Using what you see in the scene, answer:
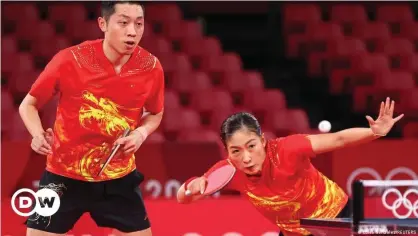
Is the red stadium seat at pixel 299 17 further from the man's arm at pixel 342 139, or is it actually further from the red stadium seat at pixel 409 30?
the man's arm at pixel 342 139

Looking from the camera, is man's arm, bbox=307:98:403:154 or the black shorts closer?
man's arm, bbox=307:98:403:154

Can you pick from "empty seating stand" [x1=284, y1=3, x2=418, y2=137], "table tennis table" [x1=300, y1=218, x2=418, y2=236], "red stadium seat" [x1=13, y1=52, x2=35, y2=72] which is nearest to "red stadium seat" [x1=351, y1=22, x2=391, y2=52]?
"empty seating stand" [x1=284, y1=3, x2=418, y2=137]

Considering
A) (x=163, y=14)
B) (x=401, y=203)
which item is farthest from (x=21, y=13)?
(x=401, y=203)

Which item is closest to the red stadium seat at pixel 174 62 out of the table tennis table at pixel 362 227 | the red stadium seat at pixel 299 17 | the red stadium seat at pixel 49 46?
the red stadium seat at pixel 49 46

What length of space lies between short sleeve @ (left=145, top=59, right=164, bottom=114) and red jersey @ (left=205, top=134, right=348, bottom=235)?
1.72 feet

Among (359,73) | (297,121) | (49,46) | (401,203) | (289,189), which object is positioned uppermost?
(49,46)

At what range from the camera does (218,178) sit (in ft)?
15.5

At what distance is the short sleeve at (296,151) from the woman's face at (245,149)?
6.1 inches

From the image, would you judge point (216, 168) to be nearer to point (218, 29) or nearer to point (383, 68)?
point (383, 68)

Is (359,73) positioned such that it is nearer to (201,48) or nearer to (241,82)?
(241,82)

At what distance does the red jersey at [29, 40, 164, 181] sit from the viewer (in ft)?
16.9

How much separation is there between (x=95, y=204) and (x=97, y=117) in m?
0.44

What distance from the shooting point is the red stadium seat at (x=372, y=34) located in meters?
11.2

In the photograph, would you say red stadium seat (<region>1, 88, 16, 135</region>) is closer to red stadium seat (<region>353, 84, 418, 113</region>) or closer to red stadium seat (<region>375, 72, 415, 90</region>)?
red stadium seat (<region>353, 84, 418, 113</region>)
